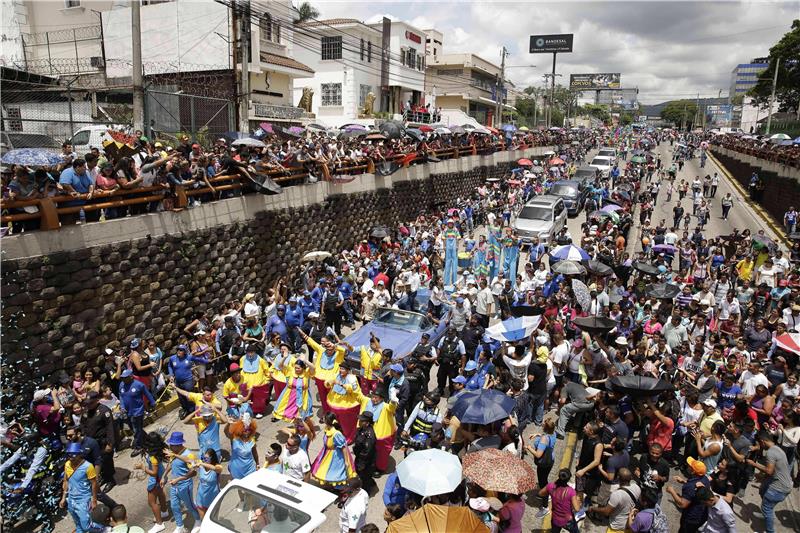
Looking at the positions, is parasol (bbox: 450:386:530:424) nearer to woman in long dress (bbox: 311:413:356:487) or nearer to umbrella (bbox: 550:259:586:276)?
woman in long dress (bbox: 311:413:356:487)

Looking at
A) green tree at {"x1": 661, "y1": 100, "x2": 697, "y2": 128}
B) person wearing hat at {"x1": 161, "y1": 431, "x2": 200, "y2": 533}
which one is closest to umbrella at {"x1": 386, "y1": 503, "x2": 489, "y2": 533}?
person wearing hat at {"x1": 161, "y1": 431, "x2": 200, "y2": 533}

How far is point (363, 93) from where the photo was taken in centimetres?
4359

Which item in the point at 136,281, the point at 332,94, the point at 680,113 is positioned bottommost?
the point at 136,281

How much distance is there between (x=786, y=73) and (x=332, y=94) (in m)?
41.4

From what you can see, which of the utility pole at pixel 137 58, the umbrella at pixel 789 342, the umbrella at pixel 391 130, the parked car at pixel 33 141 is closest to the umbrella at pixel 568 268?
the umbrella at pixel 789 342

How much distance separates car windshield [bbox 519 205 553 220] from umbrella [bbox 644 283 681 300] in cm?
898

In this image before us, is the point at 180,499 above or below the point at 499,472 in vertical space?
below

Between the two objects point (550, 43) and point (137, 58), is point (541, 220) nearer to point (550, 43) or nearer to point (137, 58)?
point (137, 58)

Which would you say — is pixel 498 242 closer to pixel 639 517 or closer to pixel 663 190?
pixel 639 517

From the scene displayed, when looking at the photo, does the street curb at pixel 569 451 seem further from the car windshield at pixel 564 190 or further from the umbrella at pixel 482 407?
the car windshield at pixel 564 190

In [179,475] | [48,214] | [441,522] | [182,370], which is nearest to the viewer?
[441,522]

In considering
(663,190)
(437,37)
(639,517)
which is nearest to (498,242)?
(639,517)

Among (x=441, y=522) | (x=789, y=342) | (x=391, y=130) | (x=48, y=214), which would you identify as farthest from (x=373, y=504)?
(x=391, y=130)

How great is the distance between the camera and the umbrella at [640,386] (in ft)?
23.6
